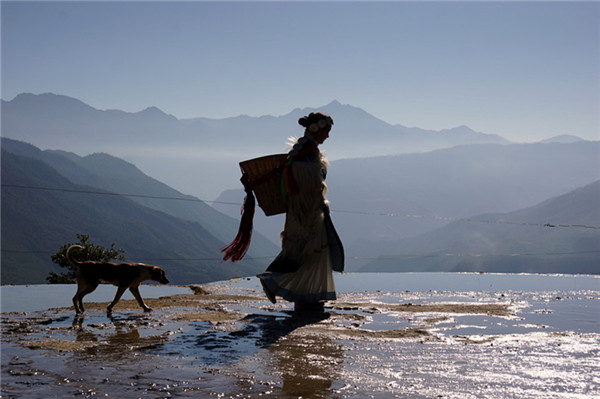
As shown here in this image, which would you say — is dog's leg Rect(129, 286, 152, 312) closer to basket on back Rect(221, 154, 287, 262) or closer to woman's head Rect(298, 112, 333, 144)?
basket on back Rect(221, 154, 287, 262)

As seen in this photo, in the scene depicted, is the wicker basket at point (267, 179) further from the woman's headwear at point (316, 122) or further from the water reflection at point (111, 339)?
the water reflection at point (111, 339)

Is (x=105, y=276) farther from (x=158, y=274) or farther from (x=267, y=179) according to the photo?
(x=267, y=179)

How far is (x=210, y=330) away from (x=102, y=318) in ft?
7.71

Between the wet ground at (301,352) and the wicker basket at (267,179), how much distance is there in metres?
2.05

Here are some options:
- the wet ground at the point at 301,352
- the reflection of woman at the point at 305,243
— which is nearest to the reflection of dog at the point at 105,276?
the wet ground at the point at 301,352

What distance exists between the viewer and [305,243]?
35.5 ft

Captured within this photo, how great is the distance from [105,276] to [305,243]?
3.67 metres

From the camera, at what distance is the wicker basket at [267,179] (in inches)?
437

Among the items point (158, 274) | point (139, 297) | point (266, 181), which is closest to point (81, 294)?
point (139, 297)

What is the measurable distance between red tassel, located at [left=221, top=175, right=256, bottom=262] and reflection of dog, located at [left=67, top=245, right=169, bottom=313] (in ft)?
5.32

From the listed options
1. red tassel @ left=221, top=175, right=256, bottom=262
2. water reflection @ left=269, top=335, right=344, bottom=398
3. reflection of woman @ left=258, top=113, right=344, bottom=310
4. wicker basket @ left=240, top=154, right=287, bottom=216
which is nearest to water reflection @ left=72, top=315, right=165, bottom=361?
water reflection @ left=269, top=335, right=344, bottom=398

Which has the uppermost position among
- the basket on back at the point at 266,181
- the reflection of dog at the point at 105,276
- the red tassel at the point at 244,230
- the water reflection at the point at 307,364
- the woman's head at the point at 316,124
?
the woman's head at the point at 316,124

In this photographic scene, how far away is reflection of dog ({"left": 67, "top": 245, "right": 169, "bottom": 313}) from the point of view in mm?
10445

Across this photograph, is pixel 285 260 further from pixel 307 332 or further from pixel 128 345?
pixel 128 345
